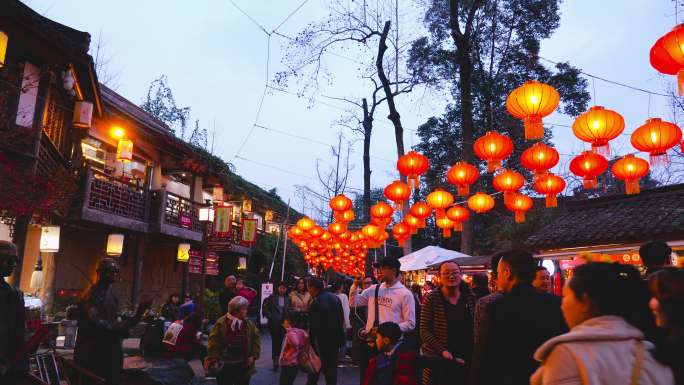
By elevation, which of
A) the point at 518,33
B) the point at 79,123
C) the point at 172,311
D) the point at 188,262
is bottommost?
the point at 172,311

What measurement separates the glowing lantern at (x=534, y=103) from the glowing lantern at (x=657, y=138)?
1683 mm

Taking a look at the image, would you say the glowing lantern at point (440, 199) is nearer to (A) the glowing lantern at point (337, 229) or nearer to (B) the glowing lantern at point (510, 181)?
(B) the glowing lantern at point (510, 181)

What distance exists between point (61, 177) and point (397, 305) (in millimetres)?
8208

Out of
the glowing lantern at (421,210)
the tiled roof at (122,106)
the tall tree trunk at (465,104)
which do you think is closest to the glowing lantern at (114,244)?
the tiled roof at (122,106)

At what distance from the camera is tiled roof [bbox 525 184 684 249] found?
12062 mm

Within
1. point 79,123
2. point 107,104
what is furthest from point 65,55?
point 107,104

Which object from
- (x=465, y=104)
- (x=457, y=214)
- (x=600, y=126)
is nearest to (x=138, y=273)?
(x=457, y=214)

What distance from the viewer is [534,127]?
8.91 meters

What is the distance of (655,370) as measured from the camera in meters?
1.92

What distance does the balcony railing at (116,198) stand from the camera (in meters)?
15.4

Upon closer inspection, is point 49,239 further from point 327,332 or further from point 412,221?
point 412,221

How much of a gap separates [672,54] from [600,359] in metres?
6.62

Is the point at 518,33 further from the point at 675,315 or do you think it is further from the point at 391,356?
the point at 675,315

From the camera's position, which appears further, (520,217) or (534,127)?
(520,217)
